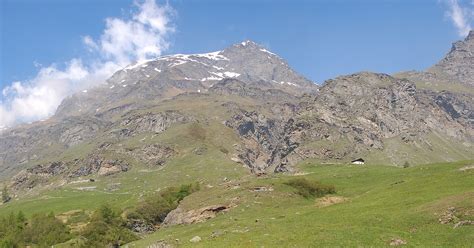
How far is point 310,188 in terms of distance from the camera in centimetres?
8606

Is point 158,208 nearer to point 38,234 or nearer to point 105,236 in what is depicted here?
point 105,236

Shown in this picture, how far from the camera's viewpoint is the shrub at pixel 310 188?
84.6 m

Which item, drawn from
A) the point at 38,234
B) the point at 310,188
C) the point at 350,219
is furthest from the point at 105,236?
the point at 350,219

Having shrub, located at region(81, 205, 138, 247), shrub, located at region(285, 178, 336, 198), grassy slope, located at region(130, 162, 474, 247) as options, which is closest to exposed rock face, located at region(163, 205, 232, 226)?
grassy slope, located at region(130, 162, 474, 247)

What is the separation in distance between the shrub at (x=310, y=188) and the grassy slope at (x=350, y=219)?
2.05 metres

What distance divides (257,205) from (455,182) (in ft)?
100

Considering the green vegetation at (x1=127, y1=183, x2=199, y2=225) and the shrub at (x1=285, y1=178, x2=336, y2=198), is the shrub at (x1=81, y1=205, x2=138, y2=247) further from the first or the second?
the shrub at (x1=285, y1=178, x2=336, y2=198)

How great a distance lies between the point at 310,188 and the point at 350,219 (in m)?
30.5

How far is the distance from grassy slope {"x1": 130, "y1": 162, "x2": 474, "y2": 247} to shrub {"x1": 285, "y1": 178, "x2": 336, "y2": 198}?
2053 millimetres

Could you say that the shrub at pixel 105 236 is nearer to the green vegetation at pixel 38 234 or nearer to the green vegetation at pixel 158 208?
the green vegetation at pixel 38 234

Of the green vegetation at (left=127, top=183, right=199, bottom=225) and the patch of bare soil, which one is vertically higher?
the green vegetation at (left=127, top=183, right=199, bottom=225)

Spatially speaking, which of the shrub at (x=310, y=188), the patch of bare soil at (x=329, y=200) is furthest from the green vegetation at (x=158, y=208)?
the patch of bare soil at (x=329, y=200)

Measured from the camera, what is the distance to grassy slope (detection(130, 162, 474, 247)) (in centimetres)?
4603

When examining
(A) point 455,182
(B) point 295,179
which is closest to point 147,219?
(B) point 295,179
